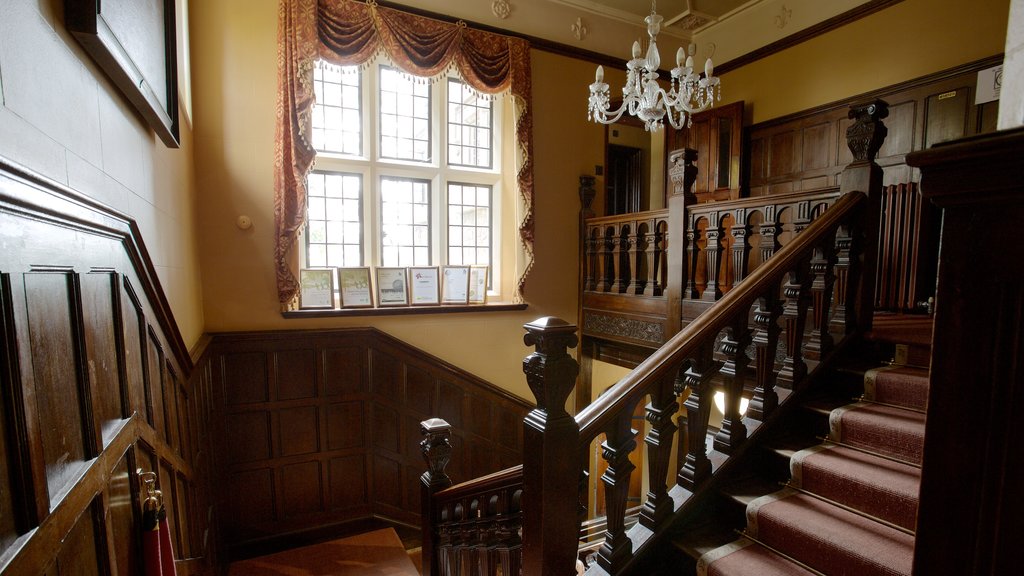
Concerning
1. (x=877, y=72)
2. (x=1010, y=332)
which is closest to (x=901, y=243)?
(x=877, y=72)

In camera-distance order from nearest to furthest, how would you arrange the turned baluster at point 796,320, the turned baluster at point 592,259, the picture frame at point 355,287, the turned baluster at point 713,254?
the turned baluster at point 796,320, the turned baluster at point 713,254, the picture frame at point 355,287, the turned baluster at point 592,259

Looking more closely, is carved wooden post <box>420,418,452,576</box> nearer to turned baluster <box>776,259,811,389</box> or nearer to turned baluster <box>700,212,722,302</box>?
turned baluster <box>776,259,811,389</box>

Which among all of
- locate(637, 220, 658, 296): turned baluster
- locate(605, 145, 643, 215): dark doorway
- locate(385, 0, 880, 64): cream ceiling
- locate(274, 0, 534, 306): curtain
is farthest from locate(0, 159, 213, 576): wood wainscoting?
locate(605, 145, 643, 215): dark doorway

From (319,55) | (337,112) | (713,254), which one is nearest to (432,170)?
(337,112)

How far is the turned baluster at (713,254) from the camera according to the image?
3.20 meters

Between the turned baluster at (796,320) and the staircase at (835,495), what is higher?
the turned baluster at (796,320)

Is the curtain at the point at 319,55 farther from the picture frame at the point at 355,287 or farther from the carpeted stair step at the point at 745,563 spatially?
the carpeted stair step at the point at 745,563

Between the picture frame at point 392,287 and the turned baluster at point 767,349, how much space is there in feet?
9.87

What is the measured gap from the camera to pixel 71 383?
3.09 ft

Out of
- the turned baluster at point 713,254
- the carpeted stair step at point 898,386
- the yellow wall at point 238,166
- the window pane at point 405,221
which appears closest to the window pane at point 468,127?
the window pane at point 405,221

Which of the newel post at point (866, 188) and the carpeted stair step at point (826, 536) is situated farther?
→ the newel post at point (866, 188)

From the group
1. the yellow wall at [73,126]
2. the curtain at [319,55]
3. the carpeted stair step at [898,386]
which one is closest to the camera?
the yellow wall at [73,126]

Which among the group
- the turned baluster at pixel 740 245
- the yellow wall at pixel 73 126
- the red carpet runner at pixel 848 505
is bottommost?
the red carpet runner at pixel 848 505

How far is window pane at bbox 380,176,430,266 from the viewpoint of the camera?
4.34m
